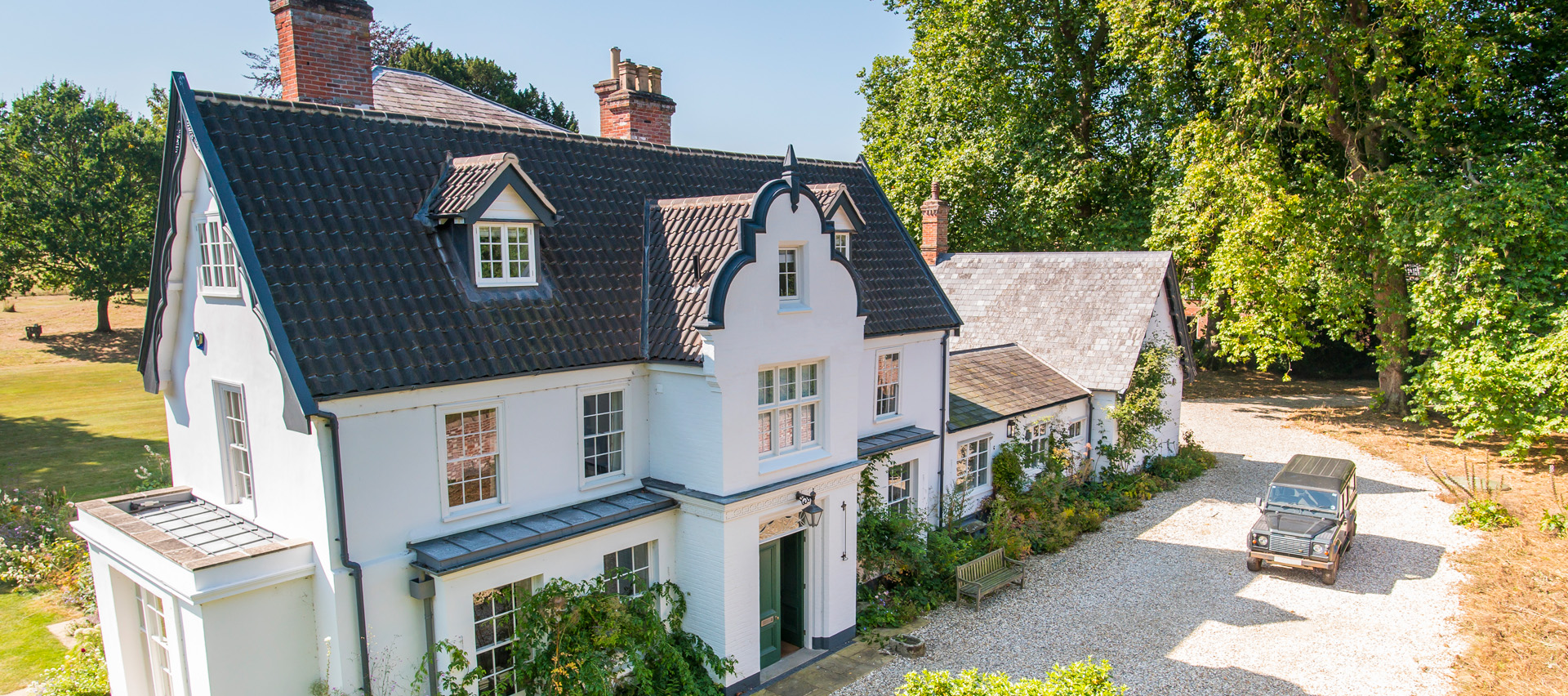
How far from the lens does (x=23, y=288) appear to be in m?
42.2

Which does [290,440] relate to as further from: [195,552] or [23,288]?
[23,288]

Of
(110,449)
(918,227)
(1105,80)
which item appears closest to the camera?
(110,449)

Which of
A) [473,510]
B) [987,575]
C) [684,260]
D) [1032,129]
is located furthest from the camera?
[1032,129]

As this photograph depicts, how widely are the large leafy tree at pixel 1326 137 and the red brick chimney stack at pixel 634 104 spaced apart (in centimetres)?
1875

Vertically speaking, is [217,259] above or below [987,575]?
above

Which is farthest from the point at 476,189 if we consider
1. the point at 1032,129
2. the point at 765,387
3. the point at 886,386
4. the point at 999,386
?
the point at 1032,129

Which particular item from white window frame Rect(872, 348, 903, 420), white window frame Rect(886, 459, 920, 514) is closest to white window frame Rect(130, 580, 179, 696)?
white window frame Rect(872, 348, 903, 420)

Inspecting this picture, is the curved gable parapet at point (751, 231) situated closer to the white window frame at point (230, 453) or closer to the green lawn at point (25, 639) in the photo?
the white window frame at point (230, 453)

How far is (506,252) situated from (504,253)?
4 cm

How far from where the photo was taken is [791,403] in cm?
1365

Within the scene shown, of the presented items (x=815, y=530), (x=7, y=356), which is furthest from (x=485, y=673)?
(x=7, y=356)

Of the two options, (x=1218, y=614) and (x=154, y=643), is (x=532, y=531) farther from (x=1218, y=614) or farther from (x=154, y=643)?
(x=1218, y=614)

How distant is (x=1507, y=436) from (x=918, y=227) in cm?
2323

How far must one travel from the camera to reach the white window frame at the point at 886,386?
17156mm
